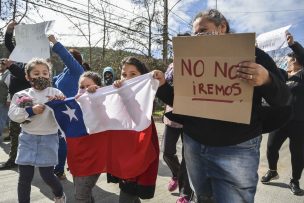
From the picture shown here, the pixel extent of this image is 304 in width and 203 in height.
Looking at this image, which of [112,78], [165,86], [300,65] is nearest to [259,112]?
[165,86]

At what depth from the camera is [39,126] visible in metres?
3.89

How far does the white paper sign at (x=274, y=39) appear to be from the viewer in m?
5.05

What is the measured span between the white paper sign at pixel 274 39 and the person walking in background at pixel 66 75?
8.75 ft

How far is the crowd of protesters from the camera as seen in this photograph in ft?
7.61

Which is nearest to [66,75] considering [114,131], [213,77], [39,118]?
[39,118]

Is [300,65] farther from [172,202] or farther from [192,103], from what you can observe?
[192,103]

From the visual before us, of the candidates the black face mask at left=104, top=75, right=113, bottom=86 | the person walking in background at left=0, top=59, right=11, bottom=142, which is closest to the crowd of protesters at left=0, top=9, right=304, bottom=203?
the black face mask at left=104, top=75, right=113, bottom=86

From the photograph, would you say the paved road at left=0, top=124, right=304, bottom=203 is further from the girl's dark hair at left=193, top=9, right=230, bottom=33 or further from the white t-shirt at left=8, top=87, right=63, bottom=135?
the girl's dark hair at left=193, top=9, right=230, bottom=33

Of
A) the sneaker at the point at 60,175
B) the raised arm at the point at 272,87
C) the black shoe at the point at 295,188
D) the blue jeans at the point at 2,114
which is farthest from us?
the blue jeans at the point at 2,114

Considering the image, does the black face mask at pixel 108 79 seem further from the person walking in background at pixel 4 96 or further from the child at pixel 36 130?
the person walking in background at pixel 4 96

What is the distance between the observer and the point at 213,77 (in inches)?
89.7

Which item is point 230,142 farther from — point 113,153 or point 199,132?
point 113,153

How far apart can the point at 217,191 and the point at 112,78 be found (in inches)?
155

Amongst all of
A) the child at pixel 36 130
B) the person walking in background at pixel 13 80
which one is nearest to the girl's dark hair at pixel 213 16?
the child at pixel 36 130
